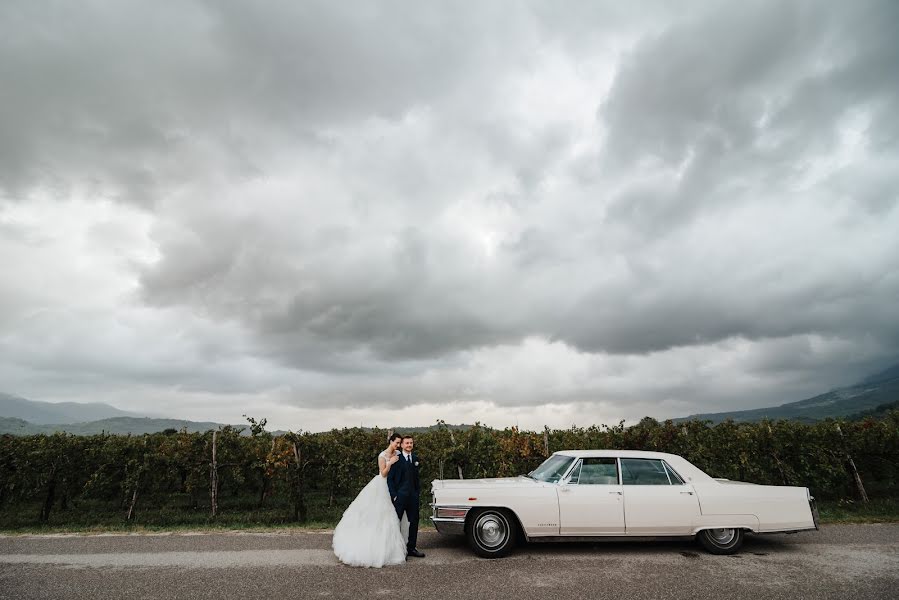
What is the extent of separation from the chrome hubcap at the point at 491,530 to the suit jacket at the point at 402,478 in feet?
3.89

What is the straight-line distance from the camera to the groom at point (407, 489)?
8.05 metres

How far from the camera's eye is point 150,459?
42.7ft

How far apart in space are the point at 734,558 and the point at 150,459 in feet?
44.7

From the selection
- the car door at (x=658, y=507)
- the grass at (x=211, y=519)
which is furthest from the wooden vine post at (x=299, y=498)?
the car door at (x=658, y=507)

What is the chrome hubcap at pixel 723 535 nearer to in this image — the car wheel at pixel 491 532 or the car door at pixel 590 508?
the car door at pixel 590 508

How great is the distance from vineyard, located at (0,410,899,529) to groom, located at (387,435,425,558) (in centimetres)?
500

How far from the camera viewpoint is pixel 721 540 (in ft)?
26.2

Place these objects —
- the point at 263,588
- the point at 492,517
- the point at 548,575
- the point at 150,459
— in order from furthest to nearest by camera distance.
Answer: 1. the point at 150,459
2. the point at 492,517
3. the point at 548,575
4. the point at 263,588

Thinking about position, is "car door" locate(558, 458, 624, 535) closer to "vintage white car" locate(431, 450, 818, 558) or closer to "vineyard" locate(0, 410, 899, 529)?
"vintage white car" locate(431, 450, 818, 558)

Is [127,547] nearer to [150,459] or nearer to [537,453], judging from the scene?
[150,459]

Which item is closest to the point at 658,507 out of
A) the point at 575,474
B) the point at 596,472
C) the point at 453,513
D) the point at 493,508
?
the point at 596,472

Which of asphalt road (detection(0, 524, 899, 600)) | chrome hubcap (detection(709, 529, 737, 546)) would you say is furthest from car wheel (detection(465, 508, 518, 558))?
chrome hubcap (detection(709, 529, 737, 546))

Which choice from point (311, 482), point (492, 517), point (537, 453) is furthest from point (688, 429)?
point (311, 482)

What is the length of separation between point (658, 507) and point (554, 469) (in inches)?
67.9
